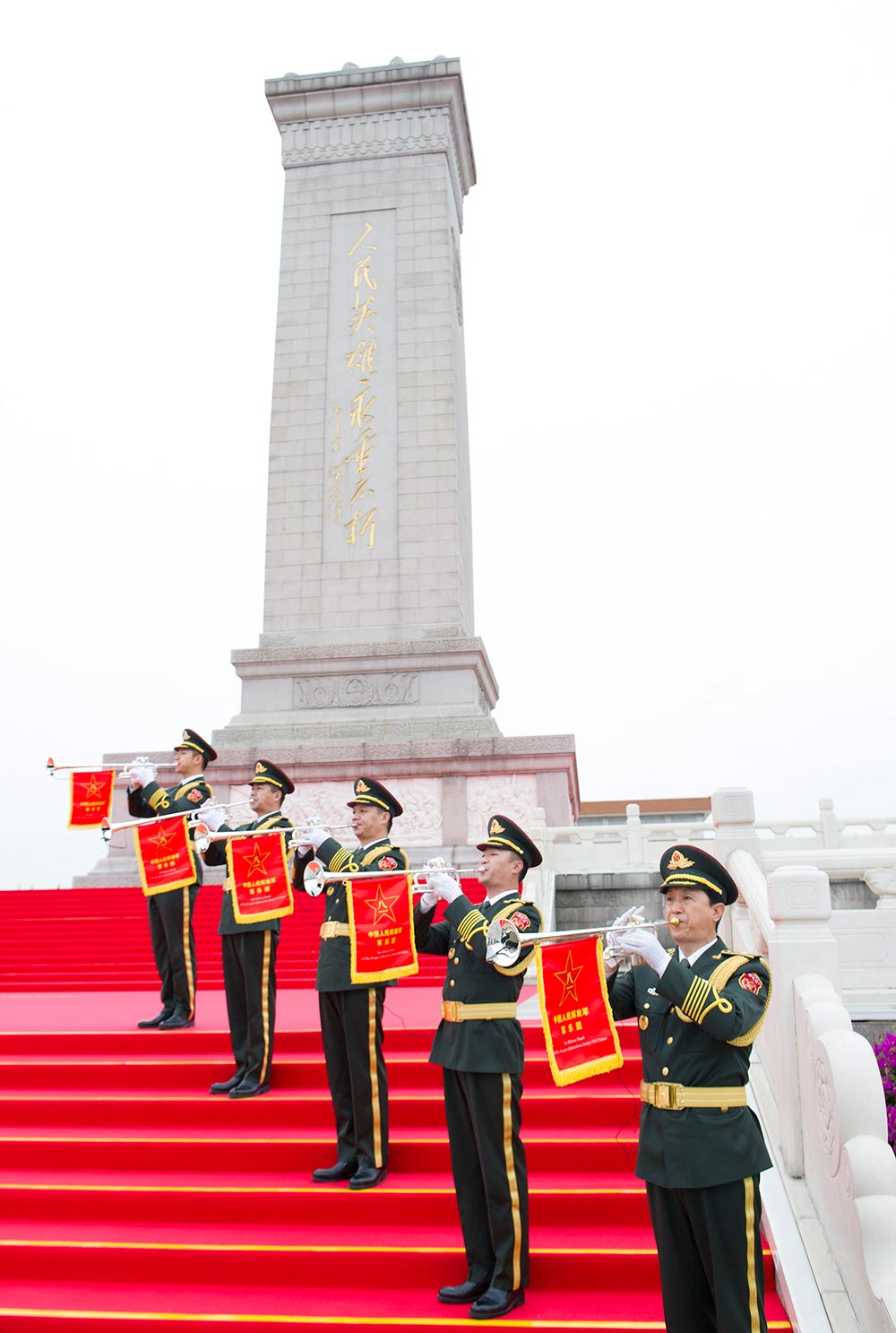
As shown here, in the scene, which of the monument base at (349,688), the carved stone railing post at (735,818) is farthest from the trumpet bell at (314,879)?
the monument base at (349,688)

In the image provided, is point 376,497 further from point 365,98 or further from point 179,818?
point 179,818

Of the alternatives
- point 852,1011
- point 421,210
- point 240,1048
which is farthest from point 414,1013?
point 421,210

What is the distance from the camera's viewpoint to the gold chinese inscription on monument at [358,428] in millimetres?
16266

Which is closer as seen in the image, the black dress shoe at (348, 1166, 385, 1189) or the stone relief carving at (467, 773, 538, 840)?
the black dress shoe at (348, 1166, 385, 1189)

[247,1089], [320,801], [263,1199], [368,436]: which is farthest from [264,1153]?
[368,436]

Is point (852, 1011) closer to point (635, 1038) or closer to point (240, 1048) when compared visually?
point (635, 1038)

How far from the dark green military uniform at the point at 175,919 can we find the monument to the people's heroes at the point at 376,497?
678 cm

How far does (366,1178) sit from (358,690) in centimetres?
1102

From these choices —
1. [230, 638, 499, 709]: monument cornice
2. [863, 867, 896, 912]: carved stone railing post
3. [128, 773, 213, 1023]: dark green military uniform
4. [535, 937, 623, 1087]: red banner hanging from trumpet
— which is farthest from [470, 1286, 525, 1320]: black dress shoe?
[230, 638, 499, 709]: monument cornice

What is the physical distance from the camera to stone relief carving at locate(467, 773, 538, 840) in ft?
44.3

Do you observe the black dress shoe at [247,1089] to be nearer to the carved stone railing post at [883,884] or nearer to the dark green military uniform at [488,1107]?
the dark green military uniform at [488,1107]

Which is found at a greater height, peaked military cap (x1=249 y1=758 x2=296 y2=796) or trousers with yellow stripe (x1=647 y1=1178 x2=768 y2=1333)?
peaked military cap (x1=249 y1=758 x2=296 y2=796)

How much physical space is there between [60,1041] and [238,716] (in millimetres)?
9362

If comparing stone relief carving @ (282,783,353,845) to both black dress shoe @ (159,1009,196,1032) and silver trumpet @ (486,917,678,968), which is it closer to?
black dress shoe @ (159,1009,196,1032)
